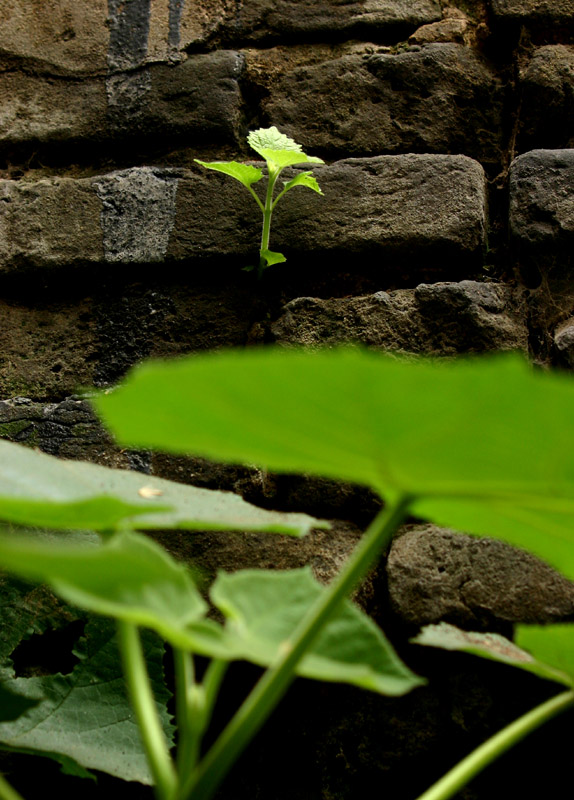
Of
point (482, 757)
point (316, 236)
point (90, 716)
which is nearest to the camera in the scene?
point (482, 757)

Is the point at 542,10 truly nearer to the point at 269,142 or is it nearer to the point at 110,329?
the point at 269,142

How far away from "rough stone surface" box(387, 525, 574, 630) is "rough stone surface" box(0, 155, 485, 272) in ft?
1.75

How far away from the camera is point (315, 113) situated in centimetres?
140

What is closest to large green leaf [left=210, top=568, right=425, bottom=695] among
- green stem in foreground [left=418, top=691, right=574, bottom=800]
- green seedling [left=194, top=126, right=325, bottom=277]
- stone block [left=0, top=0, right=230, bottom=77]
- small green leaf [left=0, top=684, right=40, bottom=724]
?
green stem in foreground [left=418, top=691, right=574, bottom=800]

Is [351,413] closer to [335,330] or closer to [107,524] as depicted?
[107,524]

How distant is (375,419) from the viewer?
1.33 feet

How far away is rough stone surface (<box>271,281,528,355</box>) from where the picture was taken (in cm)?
118

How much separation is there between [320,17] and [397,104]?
27 cm

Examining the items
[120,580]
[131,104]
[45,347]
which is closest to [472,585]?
[120,580]

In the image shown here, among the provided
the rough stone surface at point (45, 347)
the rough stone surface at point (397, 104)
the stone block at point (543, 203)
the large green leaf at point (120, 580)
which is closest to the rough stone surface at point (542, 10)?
the rough stone surface at point (397, 104)

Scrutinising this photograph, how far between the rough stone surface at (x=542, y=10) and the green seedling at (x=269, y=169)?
57cm

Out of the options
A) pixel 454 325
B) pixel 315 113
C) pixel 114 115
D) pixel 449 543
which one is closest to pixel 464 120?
pixel 315 113

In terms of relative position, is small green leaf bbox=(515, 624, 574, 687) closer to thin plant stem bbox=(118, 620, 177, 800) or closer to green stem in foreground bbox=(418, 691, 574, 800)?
green stem in foreground bbox=(418, 691, 574, 800)

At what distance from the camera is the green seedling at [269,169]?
1.17m
